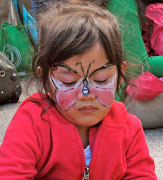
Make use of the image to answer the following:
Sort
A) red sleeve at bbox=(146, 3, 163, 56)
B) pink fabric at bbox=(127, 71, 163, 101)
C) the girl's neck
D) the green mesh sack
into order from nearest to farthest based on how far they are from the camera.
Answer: the girl's neck
pink fabric at bbox=(127, 71, 163, 101)
red sleeve at bbox=(146, 3, 163, 56)
the green mesh sack

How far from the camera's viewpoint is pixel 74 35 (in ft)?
4.45

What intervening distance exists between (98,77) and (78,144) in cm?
31

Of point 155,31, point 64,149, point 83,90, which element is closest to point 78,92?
point 83,90

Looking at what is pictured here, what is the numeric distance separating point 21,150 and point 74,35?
50 centimetres

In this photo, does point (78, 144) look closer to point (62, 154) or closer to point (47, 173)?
point (62, 154)

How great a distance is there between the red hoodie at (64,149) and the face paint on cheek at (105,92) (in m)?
0.14

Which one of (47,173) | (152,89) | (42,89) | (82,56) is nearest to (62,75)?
(82,56)

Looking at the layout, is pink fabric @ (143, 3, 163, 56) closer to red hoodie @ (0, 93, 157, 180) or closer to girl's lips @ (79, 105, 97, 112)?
red hoodie @ (0, 93, 157, 180)

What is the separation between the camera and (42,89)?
63.7 inches

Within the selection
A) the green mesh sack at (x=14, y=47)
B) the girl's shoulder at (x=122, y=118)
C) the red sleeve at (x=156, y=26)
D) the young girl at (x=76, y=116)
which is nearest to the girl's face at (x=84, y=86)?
the young girl at (x=76, y=116)

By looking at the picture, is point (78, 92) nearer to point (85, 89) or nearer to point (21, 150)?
point (85, 89)

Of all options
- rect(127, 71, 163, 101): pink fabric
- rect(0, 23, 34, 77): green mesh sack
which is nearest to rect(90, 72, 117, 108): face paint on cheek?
rect(127, 71, 163, 101): pink fabric

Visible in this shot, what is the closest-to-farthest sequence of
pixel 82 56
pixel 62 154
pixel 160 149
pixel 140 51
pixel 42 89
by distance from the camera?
pixel 82 56 → pixel 62 154 → pixel 42 89 → pixel 160 149 → pixel 140 51

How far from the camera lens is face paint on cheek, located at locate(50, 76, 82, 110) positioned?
1.40 meters
